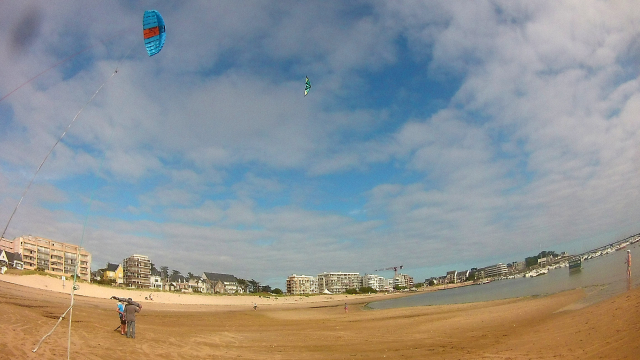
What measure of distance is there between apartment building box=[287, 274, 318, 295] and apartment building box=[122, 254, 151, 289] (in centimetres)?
8151

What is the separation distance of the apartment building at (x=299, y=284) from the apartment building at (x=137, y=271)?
8151cm

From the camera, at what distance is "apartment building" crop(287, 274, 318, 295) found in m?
166

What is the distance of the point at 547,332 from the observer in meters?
14.0

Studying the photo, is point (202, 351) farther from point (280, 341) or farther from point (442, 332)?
point (442, 332)

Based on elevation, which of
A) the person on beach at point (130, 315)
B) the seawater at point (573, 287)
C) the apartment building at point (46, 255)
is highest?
the apartment building at point (46, 255)

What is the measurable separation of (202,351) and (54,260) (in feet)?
298

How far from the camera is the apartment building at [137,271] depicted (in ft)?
293

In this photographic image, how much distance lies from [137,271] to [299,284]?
90.4 meters

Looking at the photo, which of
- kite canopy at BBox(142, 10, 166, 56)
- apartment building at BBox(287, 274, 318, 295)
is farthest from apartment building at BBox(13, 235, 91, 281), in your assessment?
apartment building at BBox(287, 274, 318, 295)

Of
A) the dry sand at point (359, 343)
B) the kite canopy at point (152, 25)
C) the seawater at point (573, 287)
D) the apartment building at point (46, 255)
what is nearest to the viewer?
the dry sand at point (359, 343)

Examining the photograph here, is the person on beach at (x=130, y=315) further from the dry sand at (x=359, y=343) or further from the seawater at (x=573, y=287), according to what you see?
the seawater at (x=573, y=287)

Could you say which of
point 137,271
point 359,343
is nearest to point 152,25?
point 359,343

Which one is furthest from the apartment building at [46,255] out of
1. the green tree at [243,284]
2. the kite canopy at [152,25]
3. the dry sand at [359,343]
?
the kite canopy at [152,25]

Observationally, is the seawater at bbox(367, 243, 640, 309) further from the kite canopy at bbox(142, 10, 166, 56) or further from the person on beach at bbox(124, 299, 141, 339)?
the kite canopy at bbox(142, 10, 166, 56)
